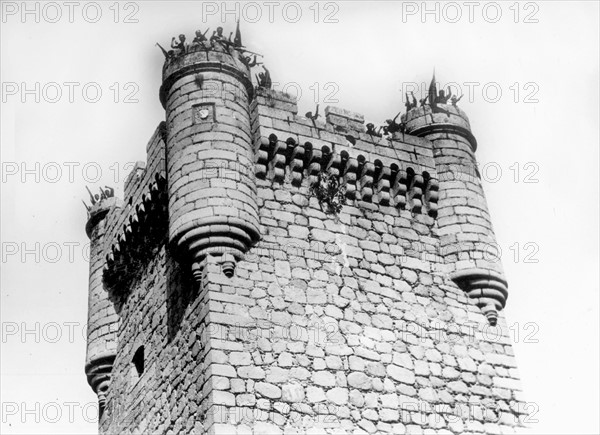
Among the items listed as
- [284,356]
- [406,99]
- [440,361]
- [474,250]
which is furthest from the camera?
[406,99]

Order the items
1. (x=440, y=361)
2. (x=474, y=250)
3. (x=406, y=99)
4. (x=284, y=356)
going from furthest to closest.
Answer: (x=406, y=99) < (x=474, y=250) < (x=440, y=361) < (x=284, y=356)

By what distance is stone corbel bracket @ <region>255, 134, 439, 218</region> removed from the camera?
10.5m

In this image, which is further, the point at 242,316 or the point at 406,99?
the point at 406,99

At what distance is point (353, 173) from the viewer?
432 inches

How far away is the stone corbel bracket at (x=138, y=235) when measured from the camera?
11.2 meters

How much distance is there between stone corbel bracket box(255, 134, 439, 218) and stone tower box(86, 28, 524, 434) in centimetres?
2

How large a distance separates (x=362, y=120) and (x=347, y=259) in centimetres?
220

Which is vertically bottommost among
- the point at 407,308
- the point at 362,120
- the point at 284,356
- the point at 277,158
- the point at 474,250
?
the point at 284,356

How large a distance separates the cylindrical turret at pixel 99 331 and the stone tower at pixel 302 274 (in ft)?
1.35

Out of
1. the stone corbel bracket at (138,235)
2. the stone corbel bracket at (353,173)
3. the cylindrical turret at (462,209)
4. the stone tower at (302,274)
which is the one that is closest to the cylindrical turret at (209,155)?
the stone tower at (302,274)

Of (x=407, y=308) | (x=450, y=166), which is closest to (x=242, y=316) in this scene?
(x=407, y=308)

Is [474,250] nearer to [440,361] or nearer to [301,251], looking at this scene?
[440,361]

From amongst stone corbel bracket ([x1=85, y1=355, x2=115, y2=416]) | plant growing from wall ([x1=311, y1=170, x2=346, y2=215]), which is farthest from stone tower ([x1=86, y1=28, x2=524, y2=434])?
stone corbel bracket ([x1=85, y1=355, x2=115, y2=416])

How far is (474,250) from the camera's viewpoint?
10922mm
